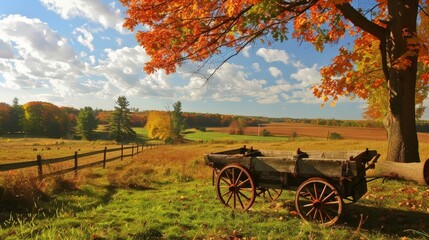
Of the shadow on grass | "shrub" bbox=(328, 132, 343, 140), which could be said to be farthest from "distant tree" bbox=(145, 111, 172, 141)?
the shadow on grass

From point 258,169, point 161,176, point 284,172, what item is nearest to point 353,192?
point 284,172

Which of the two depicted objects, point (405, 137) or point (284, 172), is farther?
point (405, 137)

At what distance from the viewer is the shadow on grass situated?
5912 mm

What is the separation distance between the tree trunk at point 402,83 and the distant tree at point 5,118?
108 meters

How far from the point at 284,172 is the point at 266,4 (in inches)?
166

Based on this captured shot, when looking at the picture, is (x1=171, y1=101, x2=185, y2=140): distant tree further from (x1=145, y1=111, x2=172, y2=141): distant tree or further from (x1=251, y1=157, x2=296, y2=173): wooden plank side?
(x1=251, y1=157, x2=296, y2=173): wooden plank side

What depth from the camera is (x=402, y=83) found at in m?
10.2

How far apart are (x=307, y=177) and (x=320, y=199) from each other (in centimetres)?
52

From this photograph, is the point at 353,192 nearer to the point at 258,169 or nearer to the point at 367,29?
the point at 258,169

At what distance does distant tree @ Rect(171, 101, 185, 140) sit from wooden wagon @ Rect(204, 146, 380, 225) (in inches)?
2810

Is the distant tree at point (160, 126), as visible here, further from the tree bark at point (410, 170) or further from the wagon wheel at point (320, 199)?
the wagon wheel at point (320, 199)

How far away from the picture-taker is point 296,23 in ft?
38.5

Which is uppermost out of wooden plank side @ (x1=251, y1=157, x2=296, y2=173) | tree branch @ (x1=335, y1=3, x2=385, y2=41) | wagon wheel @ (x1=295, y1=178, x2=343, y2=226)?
tree branch @ (x1=335, y1=3, x2=385, y2=41)

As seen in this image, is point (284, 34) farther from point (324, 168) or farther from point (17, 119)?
point (17, 119)
